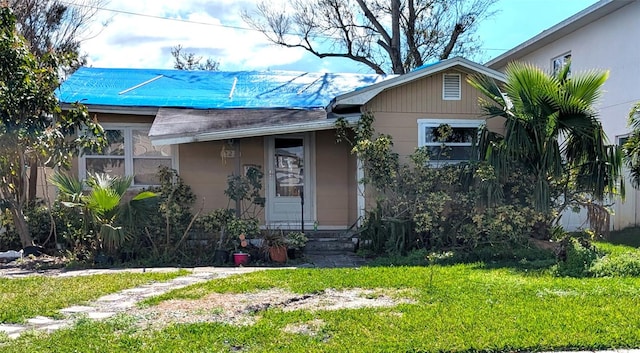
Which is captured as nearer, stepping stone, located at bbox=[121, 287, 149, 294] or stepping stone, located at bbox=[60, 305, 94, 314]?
stepping stone, located at bbox=[60, 305, 94, 314]

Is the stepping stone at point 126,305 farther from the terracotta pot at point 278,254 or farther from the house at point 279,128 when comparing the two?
the house at point 279,128

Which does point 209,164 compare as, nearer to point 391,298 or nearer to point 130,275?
point 130,275

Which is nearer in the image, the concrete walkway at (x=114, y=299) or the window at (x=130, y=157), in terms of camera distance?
the concrete walkway at (x=114, y=299)

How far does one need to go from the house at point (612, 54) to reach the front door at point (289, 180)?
6.17 meters

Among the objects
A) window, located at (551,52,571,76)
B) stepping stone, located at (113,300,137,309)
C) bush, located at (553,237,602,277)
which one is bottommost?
stepping stone, located at (113,300,137,309)

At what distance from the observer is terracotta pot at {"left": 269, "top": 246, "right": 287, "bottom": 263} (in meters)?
7.84

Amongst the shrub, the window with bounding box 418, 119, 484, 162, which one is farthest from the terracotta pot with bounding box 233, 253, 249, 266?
the window with bounding box 418, 119, 484, 162

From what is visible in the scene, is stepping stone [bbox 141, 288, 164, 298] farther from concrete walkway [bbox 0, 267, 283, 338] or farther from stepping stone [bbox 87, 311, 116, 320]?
stepping stone [bbox 87, 311, 116, 320]

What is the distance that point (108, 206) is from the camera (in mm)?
7633

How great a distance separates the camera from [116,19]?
1788 cm

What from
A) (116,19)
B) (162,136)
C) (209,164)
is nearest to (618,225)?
(209,164)

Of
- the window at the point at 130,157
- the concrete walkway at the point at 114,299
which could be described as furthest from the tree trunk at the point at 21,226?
the window at the point at 130,157

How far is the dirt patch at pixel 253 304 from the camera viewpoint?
446cm

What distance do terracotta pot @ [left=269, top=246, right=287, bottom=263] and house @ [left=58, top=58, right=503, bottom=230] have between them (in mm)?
1420
